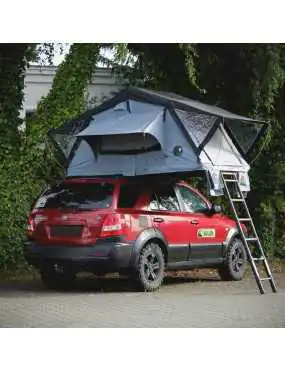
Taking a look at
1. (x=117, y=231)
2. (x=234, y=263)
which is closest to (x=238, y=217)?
(x=234, y=263)

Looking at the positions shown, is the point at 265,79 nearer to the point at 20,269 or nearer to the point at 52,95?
the point at 52,95

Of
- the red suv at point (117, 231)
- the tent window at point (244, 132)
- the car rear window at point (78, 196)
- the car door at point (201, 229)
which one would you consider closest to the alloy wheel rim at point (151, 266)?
the red suv at point (117, 231)

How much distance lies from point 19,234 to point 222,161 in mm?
4593

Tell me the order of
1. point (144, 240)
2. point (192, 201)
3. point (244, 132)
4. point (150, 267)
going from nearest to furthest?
point (144, 240) < point (150, 267) < point (192, 201) < point (244, 132)

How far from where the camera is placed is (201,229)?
39.4ft

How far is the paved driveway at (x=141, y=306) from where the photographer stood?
8.06 meters

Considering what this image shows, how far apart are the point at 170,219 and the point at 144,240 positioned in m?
0.85

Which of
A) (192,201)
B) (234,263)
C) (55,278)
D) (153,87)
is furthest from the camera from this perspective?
(153,87)

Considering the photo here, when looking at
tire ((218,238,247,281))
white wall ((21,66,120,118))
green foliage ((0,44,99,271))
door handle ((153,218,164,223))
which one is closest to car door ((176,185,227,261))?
tire ((218,238,247,281))

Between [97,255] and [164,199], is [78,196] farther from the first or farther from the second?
[164,199]

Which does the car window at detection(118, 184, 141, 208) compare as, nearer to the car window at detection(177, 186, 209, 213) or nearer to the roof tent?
the roof tent

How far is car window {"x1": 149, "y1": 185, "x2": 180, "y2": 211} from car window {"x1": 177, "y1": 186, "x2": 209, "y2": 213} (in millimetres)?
248

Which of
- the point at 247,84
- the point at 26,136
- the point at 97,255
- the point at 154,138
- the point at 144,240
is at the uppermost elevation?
the point at 247,84

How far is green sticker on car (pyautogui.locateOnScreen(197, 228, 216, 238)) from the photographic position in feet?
39.3
